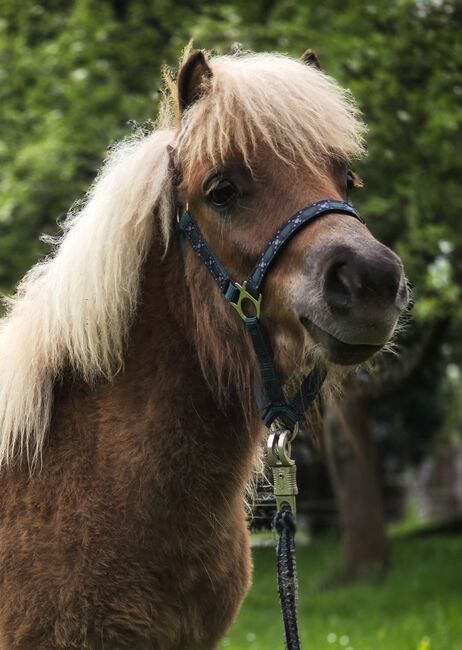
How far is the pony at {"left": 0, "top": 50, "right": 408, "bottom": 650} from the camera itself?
2.63m

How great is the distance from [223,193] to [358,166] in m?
6.12

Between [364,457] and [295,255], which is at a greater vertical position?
[295,255]

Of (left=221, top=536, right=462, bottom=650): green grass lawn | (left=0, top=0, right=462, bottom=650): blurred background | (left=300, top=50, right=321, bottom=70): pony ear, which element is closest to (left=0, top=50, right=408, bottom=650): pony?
(left=300, top=50, right=321, bottom=70): pony ear

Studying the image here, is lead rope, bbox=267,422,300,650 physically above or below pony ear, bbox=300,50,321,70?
below

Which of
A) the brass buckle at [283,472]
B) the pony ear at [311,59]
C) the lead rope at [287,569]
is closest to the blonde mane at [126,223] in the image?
the pony ear at [311,59]

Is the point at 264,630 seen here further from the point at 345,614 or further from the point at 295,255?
the point at 295,255

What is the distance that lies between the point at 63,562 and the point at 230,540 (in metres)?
0.58

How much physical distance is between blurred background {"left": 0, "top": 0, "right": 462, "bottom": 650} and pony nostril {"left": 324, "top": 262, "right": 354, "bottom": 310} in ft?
10.0

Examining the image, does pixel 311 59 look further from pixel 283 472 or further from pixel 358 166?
pixel 358 166

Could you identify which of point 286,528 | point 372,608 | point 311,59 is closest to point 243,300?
point 286,528

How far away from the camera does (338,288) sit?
248 centimetres

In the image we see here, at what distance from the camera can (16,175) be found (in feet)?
32.3

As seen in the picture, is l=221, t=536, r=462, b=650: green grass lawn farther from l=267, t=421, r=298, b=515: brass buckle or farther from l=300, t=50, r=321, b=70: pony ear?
l=300, t=50, r=321, b=70: pony ear

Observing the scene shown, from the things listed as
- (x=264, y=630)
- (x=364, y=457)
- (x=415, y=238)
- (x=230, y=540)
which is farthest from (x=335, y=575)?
(x=230, y=540)
